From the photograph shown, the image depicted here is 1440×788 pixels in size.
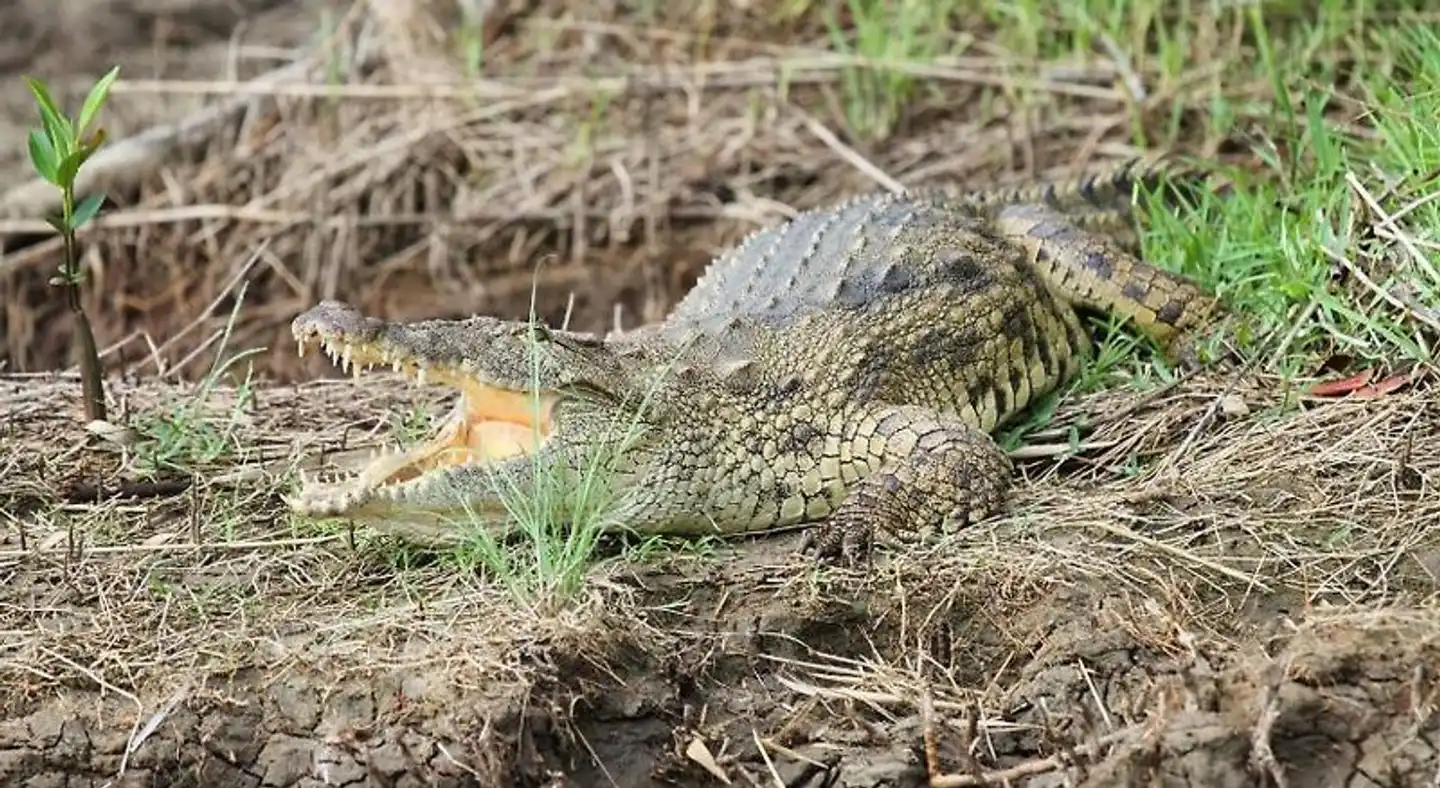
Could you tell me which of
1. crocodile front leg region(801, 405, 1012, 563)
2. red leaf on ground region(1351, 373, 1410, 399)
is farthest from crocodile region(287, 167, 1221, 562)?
Answer: red leaf on ground region(1351, 373, 1410, 399)

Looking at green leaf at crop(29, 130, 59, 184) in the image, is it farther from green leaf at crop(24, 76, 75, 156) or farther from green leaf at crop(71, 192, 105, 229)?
green leaf at crop(71, 192, 105, 229)

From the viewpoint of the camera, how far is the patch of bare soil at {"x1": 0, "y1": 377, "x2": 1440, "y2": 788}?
11.5 feet

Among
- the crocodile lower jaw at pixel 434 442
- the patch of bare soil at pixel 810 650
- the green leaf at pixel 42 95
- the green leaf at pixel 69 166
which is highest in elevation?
the green leaf at pixel 42 95

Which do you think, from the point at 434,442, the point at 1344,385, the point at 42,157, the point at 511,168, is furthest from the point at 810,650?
the point at 511,168

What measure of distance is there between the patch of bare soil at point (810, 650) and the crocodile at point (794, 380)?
0.15 metres

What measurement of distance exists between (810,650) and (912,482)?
25.0 inches

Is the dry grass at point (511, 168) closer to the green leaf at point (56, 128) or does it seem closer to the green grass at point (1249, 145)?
the green grass at point (1249, 145)

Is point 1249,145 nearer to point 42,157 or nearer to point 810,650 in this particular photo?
point 810,650

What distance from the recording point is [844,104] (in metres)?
7.76

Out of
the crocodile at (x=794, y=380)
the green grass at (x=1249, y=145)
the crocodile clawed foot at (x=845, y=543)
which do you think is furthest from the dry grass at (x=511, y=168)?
the crocodile clawed foot at (x=845, y=543)

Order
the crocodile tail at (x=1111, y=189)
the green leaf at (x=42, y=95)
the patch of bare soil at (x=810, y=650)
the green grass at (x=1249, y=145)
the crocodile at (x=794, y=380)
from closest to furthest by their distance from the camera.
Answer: the patch of bare soil at (x=810, y=650)
the crocodile at (x=794, y=380)
the green leaf at (x=42, y=95)
the green grass at (x=1249, y=145)
the crocodile tail at (x=1111, y=189)

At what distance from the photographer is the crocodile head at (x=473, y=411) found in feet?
13.6

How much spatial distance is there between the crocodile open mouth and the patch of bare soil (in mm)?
215

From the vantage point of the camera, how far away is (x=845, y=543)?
4.18m
